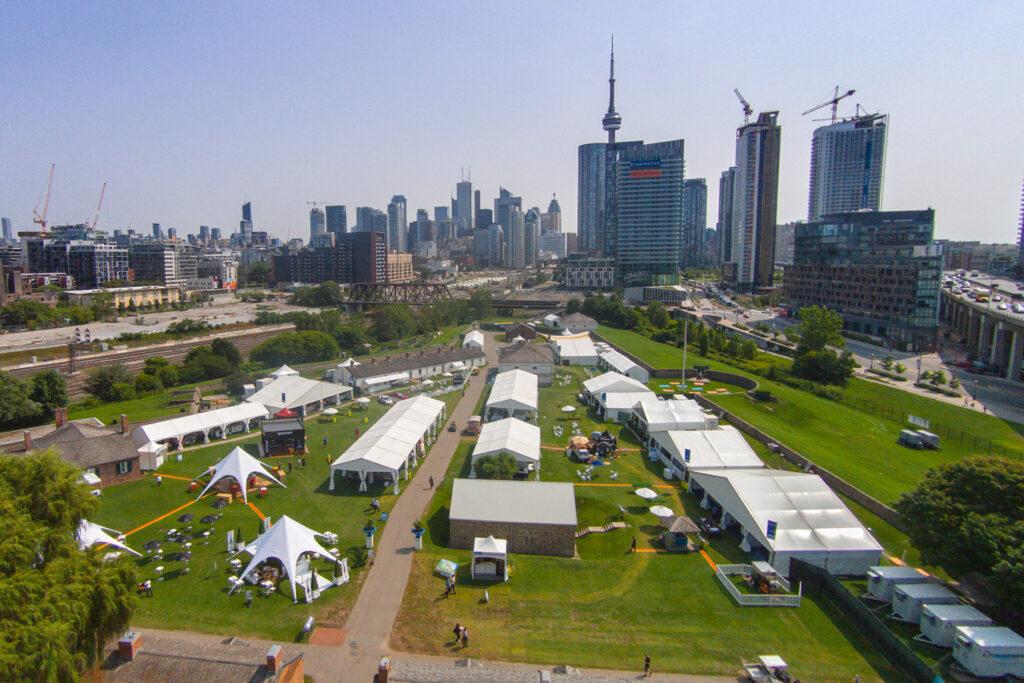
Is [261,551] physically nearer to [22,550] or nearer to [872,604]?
[22,550]

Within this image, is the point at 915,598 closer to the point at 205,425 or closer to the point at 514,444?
the point at 514,444

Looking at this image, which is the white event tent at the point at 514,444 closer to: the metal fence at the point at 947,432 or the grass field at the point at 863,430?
the grass field at the point at 863,430

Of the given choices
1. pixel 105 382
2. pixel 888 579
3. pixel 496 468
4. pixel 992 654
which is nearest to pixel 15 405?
pixel 105 382

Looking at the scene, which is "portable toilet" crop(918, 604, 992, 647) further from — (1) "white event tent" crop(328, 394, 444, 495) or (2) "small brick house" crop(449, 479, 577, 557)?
(1) "white event tent" crop(328, 394, 444, 495)

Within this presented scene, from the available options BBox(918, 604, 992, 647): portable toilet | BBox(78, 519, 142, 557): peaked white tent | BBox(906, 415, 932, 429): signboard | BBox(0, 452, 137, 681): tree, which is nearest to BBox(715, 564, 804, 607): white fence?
BBox(918, 604, 992, 647): portable toilet

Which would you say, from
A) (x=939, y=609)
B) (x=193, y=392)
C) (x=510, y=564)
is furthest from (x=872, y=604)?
(x=193, y=392)

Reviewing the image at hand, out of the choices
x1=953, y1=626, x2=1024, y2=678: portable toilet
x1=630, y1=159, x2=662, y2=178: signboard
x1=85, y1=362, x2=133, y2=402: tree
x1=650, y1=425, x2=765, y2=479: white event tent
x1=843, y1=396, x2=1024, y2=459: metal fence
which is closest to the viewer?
x1=953, y1=626, x2=1024, y2=678: portable toilet
